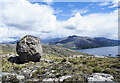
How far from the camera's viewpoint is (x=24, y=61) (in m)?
14.9

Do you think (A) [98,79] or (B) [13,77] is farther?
(B) [13,77]

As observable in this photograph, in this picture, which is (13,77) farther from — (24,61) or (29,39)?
(29,39)

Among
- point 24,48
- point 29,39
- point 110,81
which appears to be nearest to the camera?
point 110,81

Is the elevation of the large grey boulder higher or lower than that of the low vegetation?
higher

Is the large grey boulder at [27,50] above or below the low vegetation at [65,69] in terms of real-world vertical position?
above

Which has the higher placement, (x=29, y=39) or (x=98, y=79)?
(x=29, y=39)

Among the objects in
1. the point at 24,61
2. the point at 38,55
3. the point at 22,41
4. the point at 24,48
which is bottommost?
the point at 24,61

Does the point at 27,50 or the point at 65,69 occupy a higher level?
the point at 27,50

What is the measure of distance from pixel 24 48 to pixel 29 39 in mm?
2002

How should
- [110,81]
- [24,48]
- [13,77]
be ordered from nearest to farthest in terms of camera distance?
[110,81] → [13,77] → [24,48]

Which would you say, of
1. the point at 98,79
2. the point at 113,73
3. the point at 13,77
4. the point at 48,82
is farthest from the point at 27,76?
the point at 113,73

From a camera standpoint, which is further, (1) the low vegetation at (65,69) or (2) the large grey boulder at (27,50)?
(2) the large grey boulder at (27,50)

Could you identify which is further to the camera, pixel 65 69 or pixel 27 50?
pixel 27 50

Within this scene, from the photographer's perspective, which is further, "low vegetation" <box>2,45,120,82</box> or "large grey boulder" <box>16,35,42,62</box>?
"large grey boulder" <box>16,35,42,62</box>
